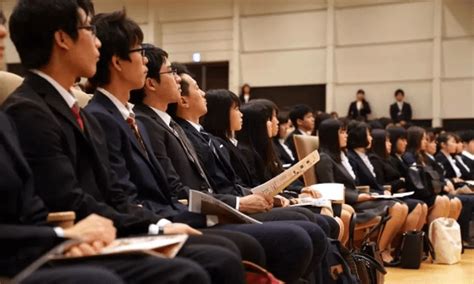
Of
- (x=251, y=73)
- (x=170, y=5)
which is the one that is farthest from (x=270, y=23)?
(x=170, y=5)

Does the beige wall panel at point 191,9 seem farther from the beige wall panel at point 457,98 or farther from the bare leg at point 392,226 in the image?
the bare leg at point 392,226

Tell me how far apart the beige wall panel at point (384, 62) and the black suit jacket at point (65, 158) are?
39.5 feet

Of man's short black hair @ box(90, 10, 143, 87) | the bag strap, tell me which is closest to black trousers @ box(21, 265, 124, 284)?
man's short black hair @ box(90, 10, 143, 87)

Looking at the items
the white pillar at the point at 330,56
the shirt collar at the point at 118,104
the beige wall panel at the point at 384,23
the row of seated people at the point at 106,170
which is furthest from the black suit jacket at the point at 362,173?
the white pillar at the point at 330,56

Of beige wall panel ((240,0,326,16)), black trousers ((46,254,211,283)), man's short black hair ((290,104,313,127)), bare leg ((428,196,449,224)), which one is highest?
beige wall panel ((240,0,326,16))

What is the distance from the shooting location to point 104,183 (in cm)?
226

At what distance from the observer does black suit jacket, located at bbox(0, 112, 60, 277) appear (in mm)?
1754

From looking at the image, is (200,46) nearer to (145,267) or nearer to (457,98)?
(457,98)

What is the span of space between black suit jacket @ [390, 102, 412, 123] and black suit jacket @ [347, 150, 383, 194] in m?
7.53

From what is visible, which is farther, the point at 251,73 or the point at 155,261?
the point at 251,73

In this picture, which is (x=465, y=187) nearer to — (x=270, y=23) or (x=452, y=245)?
(x=452, y=245)

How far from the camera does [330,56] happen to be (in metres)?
14.2

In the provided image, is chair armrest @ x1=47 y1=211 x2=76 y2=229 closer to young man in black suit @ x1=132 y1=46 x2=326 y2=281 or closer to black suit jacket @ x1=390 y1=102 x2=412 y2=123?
→ young man in black suit @ x1=132 y1=46 x2=326 y2=281

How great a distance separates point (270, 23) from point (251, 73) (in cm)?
122
